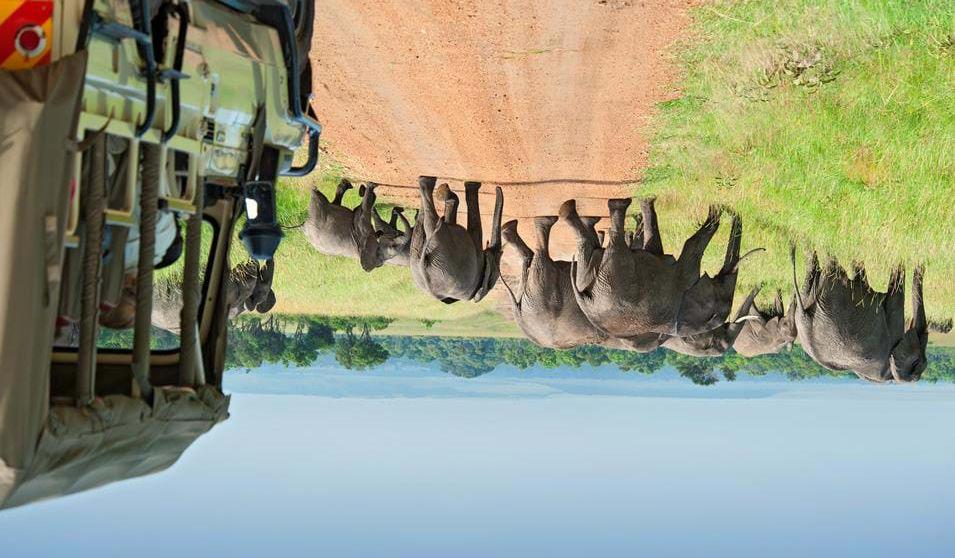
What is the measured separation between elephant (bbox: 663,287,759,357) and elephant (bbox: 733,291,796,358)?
166 millimetres

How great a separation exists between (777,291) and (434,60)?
6794 millimetres

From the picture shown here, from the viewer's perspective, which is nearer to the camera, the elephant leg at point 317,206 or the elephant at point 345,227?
the elephant at point 345,227

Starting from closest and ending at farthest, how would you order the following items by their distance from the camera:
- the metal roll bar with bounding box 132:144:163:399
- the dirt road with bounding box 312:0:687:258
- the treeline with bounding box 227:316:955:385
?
the metal roll bar with bounding box 132:144:163:399
the dirt road with bounding box 312:0:687:258
the treeline with bounding box 227:316:955:385

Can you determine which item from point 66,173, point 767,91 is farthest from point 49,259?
point 767,91

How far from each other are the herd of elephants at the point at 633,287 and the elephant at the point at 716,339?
0.02m

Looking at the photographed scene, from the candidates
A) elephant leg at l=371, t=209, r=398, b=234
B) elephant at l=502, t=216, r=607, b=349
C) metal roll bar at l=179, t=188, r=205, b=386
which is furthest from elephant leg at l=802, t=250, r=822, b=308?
metal roll bar at l=179, t=188, r=205, b=386

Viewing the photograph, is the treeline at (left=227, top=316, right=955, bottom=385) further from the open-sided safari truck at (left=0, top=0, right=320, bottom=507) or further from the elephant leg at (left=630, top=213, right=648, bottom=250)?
the open-sided safari truck at (left=0, top=0, right=320, bottom=507)

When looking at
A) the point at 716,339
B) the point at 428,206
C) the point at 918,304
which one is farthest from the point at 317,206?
the point at 918,304

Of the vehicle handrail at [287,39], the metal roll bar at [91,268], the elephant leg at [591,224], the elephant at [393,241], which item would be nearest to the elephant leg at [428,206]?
the elephant at [393,241]

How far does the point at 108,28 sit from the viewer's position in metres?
4.21

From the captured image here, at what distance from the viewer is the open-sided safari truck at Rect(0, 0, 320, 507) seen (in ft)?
11.8

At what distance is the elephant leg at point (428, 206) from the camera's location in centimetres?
1461

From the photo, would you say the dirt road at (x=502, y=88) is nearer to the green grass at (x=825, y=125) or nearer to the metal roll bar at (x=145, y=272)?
the green grass at (x=825, y=125)

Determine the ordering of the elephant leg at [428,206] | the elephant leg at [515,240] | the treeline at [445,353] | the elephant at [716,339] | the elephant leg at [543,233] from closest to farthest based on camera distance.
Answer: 1. the elephant leg at [428,206]
2. the elephant leg at [543,233]
3. the elephant leg at [515,240]
4. the elephant at [716,339]
5. the treeline at [445,353]
